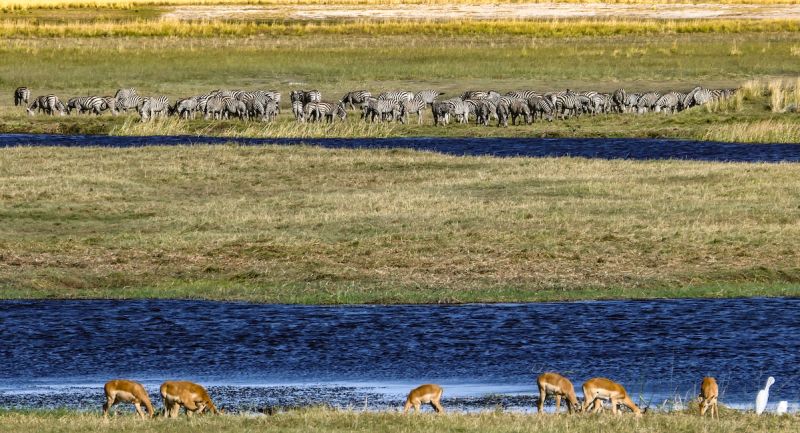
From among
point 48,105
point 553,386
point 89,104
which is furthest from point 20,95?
point 553,386

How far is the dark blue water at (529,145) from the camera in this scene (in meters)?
38.6

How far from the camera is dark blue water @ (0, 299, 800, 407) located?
55.3ft

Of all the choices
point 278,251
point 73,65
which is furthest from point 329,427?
point 73,65

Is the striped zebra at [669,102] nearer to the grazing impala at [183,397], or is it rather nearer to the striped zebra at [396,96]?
the striped zebra at [396,96]

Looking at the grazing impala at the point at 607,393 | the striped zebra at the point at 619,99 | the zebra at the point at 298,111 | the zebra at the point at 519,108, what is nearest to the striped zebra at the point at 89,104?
the zebra at the point at 298,111

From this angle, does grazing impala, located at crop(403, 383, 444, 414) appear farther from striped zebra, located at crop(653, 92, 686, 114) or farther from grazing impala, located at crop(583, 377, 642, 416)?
striped zebra, located at crop(653, 92, 686, 114)

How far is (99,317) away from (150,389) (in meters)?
4.57

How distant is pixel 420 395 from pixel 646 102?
37039 mm

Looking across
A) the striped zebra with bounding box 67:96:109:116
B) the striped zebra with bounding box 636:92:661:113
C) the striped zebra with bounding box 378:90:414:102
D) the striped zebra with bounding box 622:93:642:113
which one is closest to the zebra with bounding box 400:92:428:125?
the striped zebra with bounding box 378:90:414:102

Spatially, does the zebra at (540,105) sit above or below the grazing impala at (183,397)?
below

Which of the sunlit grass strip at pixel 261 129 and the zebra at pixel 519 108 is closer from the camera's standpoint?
the sunlit grass strip at pixel 261 129

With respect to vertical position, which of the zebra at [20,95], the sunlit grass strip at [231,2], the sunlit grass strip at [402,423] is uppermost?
the sunlit grass strip at [402,423]

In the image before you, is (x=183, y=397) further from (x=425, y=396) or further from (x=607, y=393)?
(x=607, y=393)

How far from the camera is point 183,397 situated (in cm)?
1320
